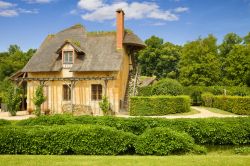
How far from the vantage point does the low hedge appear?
38.7ft

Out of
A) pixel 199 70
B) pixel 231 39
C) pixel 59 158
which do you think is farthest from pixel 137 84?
pixel 231 39

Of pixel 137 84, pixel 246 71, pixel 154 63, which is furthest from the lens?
pixel 154 63

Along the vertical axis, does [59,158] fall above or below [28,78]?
below

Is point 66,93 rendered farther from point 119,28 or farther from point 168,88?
point 168,88

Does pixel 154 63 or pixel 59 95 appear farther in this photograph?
pixel 154 63

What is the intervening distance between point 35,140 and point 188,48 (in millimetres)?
37718

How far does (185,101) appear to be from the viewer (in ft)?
85.4

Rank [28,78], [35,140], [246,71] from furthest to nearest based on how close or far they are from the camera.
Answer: [246,71] < [28,78] < [35,140]

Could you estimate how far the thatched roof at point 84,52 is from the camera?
27406 millimetres

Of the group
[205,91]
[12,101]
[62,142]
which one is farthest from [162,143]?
[205,91]

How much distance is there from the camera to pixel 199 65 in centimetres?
4303

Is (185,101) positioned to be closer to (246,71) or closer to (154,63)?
(246,71)

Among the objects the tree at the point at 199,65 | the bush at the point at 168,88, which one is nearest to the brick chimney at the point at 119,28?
the bush at the point at 168,88

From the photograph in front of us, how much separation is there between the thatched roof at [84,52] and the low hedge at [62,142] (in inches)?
581
